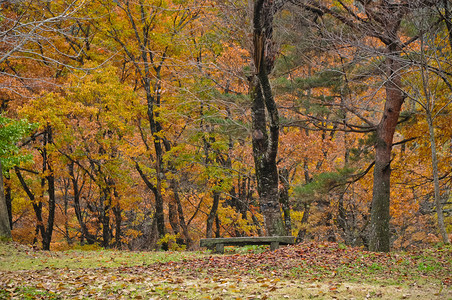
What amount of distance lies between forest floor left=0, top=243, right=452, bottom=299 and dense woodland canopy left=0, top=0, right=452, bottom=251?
190 cm

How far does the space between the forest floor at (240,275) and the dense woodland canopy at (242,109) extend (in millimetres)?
1897

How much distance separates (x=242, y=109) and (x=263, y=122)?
122 centimetres

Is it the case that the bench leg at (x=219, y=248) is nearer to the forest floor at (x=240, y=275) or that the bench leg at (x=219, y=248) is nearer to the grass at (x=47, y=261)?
the forest floor at (x=240, y=275)

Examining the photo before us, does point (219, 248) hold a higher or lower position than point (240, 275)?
higher

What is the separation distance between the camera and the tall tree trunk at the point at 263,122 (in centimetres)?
994

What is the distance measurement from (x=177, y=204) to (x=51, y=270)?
40.6 ft

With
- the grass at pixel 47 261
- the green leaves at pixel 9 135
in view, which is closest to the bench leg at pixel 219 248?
the grass at pixel 47 261

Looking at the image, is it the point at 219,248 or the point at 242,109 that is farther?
the point at 242,109

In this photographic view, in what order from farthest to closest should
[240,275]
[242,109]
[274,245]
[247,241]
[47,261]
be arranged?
[242,109] < [274,245] < [247,241] < [47,261] < [240,275]

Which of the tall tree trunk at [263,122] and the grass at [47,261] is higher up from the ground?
the tall tree trunk at [263,122]

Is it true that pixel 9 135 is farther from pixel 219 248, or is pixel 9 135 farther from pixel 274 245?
pixel 274 245

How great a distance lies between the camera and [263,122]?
36.7 ft

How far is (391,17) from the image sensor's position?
29.1 feet

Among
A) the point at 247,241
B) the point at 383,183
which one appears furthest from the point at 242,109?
the point at 383,183
